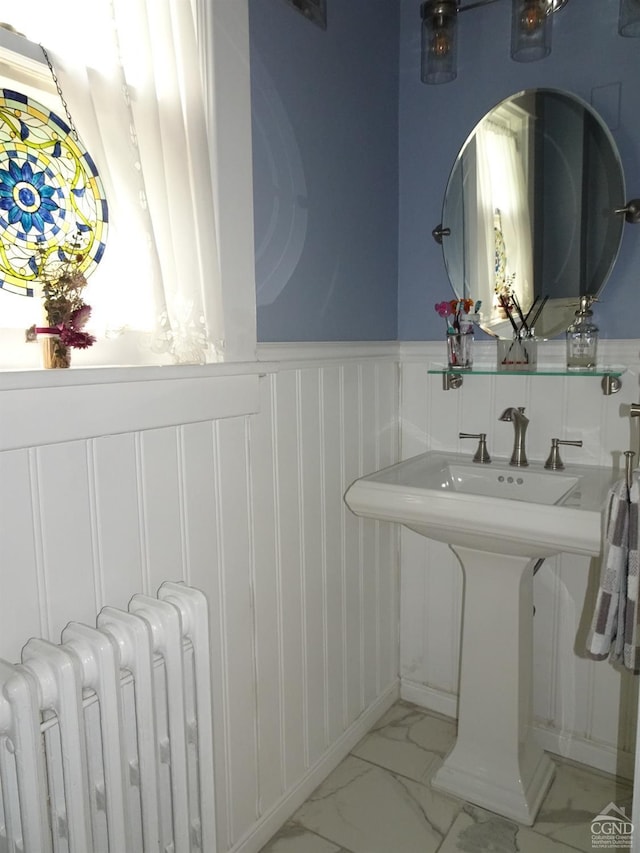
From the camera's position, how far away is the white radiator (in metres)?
0.87

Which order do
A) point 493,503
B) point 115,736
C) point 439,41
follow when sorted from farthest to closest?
point 439,41
point 493,503
point 115,736

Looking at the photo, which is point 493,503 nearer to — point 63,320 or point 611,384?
point 611,384

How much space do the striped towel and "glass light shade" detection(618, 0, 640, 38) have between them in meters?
1.13

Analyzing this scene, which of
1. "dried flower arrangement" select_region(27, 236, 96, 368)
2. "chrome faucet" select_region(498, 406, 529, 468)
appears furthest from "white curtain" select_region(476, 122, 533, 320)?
"dried flower arrangement" select_region(27, 236, 96, 368)

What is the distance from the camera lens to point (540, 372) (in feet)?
5.59

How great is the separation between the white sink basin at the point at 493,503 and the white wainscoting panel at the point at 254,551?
0.19 meters

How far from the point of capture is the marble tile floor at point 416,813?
5.11ft

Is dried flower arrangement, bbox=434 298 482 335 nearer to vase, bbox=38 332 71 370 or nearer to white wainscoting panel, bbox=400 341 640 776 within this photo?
white wainscoting panel, bbox=400 341 640 776

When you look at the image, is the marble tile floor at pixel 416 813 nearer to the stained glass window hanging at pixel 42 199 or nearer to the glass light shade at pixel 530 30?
the stained glass window hanging at pixel 42 199

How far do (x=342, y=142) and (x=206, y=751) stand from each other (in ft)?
5.17

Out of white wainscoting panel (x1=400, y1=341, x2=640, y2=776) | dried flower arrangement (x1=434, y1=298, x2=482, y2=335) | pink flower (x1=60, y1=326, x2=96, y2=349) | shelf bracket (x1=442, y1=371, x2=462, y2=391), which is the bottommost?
white wainscoting panel (x1=400, y1=341, x2=640, y2=776)

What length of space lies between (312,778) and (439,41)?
7.10 feet

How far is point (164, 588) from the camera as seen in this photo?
1188 mm

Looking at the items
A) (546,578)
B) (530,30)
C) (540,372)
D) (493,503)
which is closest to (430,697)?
(546,578)
